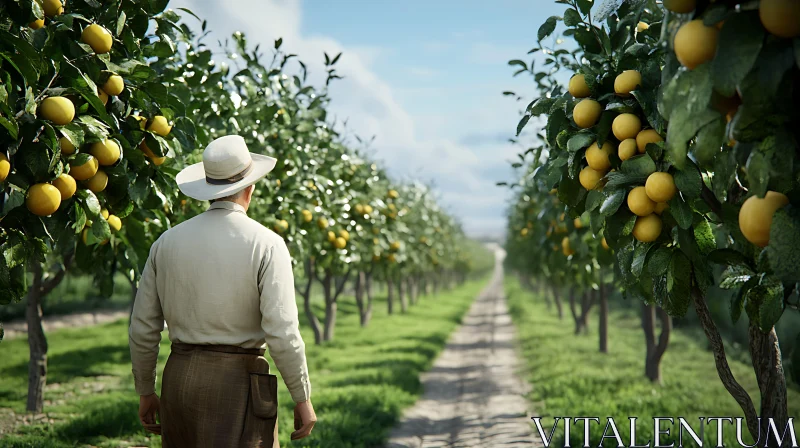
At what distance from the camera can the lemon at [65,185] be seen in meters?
2.47

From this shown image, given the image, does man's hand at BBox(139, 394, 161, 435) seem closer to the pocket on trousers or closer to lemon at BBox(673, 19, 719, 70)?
the pocket on trousers

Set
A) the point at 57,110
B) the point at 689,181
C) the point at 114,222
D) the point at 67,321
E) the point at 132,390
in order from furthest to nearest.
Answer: the point at 67,321, the point at 132,390, the point at 114,222, the point at 57,110, the point at 689,181

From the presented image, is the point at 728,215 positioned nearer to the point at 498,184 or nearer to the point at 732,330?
the point at 498,184

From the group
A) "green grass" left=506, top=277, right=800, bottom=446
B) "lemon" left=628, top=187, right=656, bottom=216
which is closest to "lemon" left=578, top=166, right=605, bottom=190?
"lemon" left=628, top=187, right=656, bottom=216

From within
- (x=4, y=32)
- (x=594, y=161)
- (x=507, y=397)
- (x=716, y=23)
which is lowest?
(x=507, y=397)

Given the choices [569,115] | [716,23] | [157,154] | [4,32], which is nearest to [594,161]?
[569,115]

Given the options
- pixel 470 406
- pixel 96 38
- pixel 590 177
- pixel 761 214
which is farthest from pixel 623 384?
pixel 96 38

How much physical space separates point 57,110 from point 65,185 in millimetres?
296

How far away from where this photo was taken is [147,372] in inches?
112

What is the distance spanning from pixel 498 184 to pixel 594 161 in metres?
4.53

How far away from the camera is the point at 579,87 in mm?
2615

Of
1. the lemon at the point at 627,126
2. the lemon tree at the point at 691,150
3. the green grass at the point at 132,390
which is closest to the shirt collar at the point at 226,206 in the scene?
the lemon tree at the point at 691,150

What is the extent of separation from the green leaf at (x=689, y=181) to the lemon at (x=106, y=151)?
87.0 inches

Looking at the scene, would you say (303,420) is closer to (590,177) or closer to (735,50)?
(590,177)
